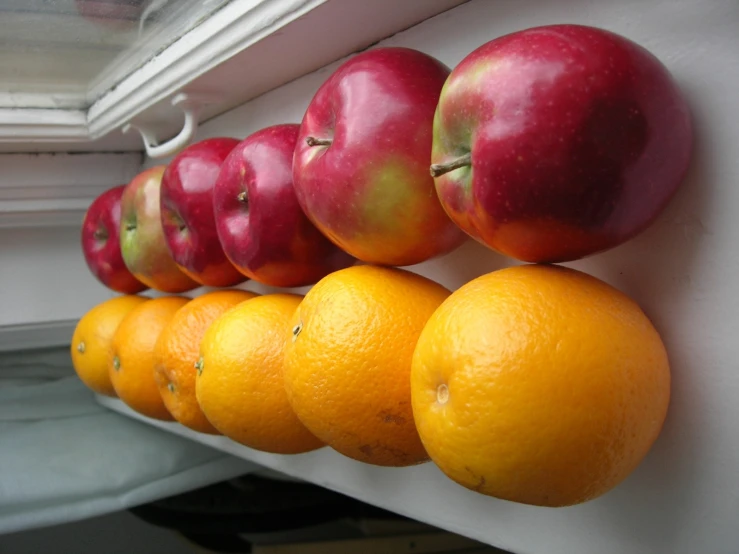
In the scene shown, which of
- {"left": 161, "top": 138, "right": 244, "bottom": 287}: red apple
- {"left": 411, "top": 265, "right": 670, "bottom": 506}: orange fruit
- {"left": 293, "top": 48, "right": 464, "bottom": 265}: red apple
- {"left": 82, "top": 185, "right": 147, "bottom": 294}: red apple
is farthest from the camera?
{"left": 82, "top": 185, "right": 147, "bottom": 294}: red apple

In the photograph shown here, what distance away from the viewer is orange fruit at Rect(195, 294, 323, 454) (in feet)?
1.76

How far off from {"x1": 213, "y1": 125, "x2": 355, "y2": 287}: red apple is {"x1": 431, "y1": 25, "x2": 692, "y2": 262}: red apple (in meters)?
0.22

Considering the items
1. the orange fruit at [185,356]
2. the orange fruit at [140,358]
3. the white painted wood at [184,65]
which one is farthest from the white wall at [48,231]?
the orange fruit at [185,356]

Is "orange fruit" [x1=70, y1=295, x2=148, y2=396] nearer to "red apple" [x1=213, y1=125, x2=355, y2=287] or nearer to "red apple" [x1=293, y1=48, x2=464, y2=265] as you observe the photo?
"red apple" [x1=213, y1=125, x2=355, y2=287]

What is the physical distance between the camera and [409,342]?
17.9 inches

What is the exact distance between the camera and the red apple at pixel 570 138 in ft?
1.17

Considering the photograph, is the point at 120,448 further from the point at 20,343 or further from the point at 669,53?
the point at 669,53

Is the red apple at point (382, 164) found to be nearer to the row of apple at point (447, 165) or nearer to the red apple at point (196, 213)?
the row of apple at point (447, 165)

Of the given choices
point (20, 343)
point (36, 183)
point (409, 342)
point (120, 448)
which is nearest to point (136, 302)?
point (120, 448)

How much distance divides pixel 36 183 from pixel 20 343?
32cm

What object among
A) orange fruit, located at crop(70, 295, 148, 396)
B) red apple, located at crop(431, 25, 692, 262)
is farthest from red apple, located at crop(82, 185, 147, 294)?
red apple, located at crop(431, 25, 692, 262)

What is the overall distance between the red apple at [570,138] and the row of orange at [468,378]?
0.04 m

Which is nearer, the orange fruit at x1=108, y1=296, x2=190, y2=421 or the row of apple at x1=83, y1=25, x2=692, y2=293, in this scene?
the row of apple at x1=83, y1=25, x2=692, y2=293

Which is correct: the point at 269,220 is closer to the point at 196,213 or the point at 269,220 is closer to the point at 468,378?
the point at 196,213
